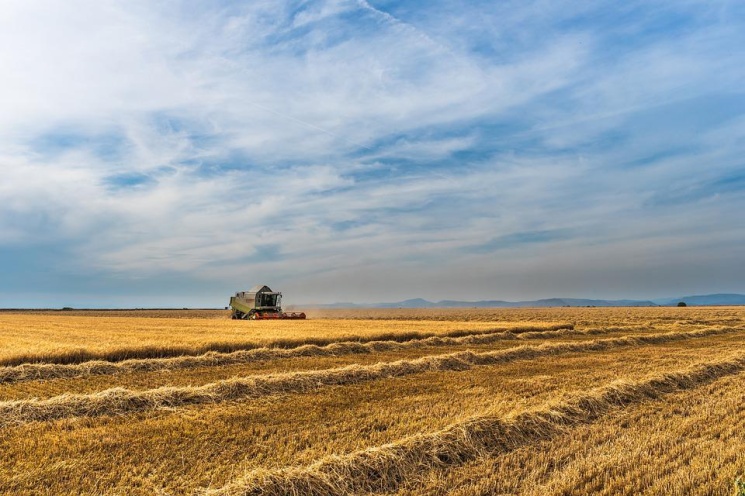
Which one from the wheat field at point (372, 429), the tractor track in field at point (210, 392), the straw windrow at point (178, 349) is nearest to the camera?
the wheat field at point (372, 429)

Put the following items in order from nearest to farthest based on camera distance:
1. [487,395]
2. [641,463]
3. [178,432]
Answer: [641,463]
[178,432]
[487,395]

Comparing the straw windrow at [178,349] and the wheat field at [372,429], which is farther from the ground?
the straw windrow at [178,349]

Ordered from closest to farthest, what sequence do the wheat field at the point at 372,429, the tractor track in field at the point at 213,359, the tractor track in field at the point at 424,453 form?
the tractor track in field at the point at 424,453
the wheat field at the point at 372,429
the tractor track in field at the point at 213,359

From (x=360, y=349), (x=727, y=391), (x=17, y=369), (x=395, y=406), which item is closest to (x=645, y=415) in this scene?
(x=727, y=391)

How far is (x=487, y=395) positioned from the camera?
9.79 meters

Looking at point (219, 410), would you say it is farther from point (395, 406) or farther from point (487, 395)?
point (487, 395)

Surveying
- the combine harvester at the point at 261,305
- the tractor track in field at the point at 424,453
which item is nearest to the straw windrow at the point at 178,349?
the tractor track in field at the point at 424,453

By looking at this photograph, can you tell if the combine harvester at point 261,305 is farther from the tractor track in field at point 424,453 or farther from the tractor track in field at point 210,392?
the tractor track in field at point 424,453

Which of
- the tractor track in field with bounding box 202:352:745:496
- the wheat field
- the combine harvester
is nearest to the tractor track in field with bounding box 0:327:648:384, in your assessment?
the wheat field

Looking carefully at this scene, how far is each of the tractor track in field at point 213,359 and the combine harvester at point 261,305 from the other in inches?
800

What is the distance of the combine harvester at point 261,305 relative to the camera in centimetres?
4059

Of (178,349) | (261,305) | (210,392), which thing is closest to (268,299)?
(261,305)

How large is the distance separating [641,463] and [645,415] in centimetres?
274

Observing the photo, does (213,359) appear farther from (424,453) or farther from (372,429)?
(424,453)
